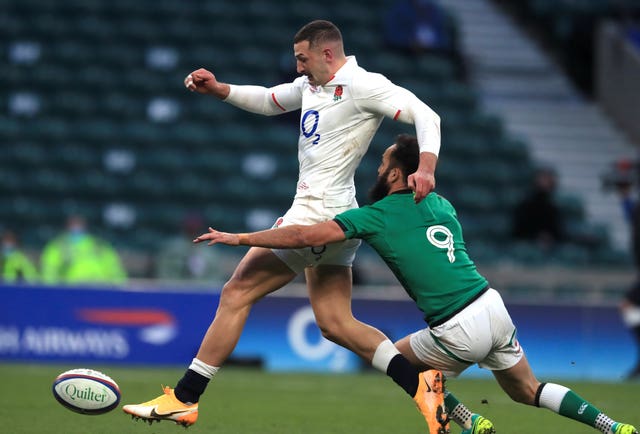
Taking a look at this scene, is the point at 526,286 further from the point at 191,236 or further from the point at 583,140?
the point at 583,140

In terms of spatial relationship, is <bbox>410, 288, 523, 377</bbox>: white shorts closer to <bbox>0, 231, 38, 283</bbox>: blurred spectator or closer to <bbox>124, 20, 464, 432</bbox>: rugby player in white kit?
<bbox>124, 20, 464, 432</bbox>: rugby player in white kit

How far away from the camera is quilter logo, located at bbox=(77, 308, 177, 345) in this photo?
12781mm

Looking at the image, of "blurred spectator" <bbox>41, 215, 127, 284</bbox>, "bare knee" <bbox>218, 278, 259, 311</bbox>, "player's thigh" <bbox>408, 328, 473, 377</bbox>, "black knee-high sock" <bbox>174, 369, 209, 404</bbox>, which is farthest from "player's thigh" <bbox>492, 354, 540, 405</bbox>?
"blurred spectator" <bbox>41, 215, 127, 284</bbox>

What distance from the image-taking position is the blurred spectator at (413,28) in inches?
724

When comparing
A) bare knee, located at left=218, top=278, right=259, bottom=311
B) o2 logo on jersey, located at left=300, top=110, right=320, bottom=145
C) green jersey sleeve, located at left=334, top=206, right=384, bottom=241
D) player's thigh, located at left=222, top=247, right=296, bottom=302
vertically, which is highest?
o2 logo on jersey, located at left=300, top=110, right=320, bottom=145

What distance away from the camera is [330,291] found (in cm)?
634

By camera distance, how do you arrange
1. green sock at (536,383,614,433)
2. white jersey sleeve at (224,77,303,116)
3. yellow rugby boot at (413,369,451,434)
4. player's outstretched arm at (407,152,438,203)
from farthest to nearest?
white jersey sleeve at (224,77,303,116) < green sock at (536,383,614,433) < yellow rugby boot at (413,369,451,434) < player's outstretched arm at (407,152,438,203)

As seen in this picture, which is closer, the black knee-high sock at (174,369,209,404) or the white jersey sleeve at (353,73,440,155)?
the white jersey sleeve at (353,73,440,155)

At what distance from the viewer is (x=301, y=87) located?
6551 mm

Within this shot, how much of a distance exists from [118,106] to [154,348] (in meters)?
5.15

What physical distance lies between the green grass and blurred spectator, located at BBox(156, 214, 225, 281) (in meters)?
1.53

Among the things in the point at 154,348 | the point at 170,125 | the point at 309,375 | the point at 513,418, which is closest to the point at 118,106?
the point at 170,125

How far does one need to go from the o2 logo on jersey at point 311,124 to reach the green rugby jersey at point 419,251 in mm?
618

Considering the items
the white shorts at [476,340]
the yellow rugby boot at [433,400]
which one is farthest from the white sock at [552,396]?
the yellow rugby boot at [433,400]
